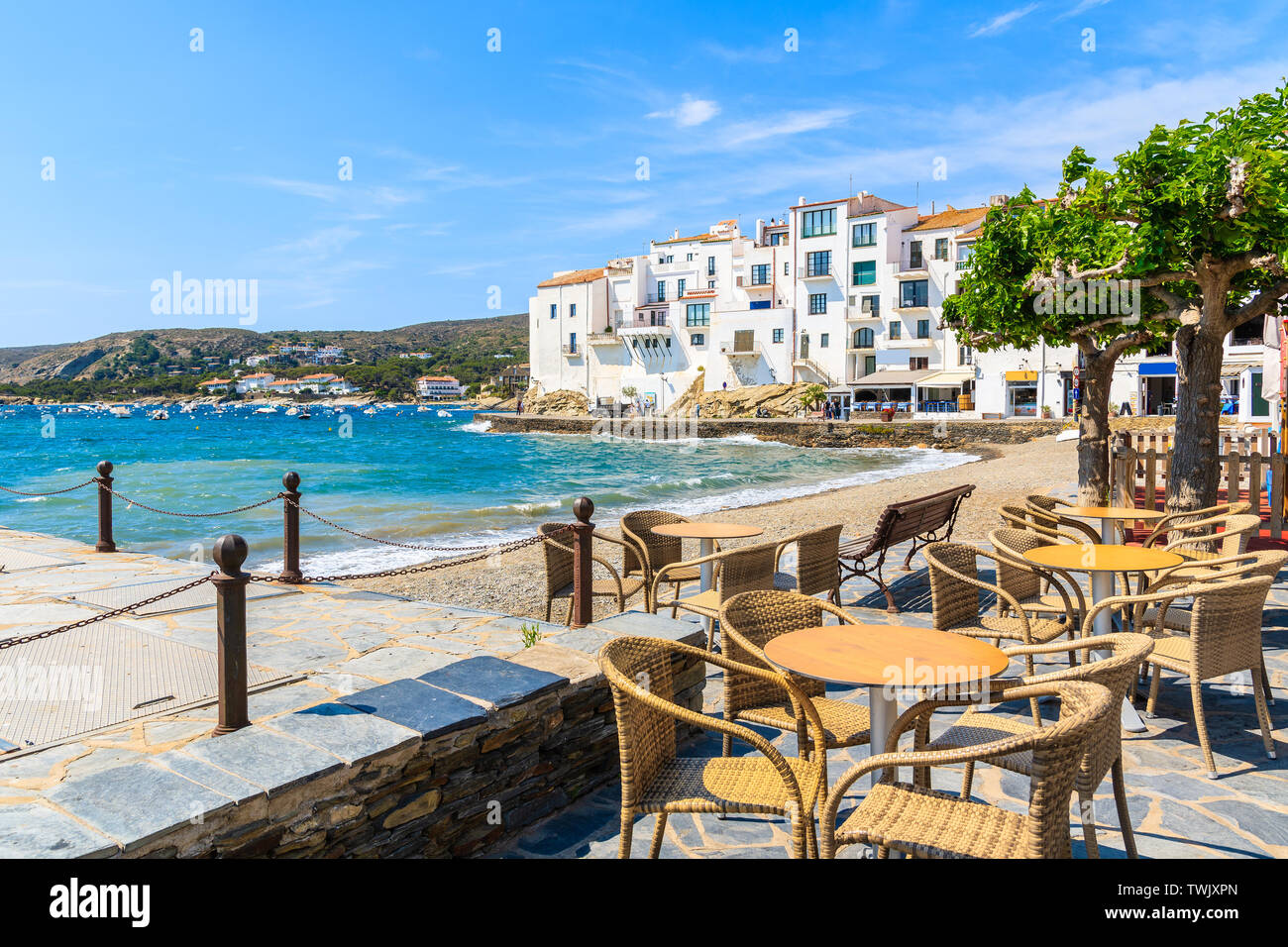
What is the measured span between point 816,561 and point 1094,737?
3.87 meters

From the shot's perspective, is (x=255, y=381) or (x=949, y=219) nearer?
(x=949, y=219)

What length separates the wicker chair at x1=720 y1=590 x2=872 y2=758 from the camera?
349 cm

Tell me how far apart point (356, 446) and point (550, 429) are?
18.1 meters

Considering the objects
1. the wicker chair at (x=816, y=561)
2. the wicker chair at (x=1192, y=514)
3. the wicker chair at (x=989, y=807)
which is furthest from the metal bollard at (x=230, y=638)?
the wicker chair at (x=1192, y=514)

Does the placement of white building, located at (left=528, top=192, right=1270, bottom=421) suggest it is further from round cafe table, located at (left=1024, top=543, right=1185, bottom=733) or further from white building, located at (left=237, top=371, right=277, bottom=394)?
white building, located at (left=237, top=371, right=277, bottom=394)

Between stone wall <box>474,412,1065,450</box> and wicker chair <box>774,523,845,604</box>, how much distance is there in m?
42.0

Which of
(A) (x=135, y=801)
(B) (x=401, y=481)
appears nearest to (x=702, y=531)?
(A) (x=135, y=801)

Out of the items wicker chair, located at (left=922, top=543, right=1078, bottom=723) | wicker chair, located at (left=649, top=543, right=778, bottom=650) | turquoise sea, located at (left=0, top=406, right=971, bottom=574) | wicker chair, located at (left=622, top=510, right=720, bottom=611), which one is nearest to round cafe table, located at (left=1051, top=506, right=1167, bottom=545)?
wicker chair, located at (left=922, top=543, right=1078, bottom=723)

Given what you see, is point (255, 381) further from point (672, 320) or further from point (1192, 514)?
point (1192, 514)

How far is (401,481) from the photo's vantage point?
107 feet

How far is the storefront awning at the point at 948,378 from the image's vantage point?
54812 millimetres

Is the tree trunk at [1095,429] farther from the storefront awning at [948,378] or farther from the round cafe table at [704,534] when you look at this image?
the storefront awning at [948,378]
